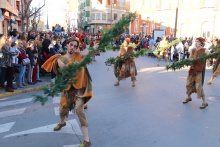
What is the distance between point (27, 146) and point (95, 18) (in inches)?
2718

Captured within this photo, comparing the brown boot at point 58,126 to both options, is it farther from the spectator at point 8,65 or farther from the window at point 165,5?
the window at point 165,5

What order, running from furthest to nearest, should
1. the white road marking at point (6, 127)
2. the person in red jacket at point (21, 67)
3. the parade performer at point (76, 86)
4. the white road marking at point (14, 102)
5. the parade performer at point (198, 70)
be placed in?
the person in red jacket at point (21, 67) < the white road marking at point (14, 102) < the parade performer at point (198, 70) < the white road marking at point (6, 127) < the parade performer at point (76, 86)

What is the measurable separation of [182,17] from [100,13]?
30.5m

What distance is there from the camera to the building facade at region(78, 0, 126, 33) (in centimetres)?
7031

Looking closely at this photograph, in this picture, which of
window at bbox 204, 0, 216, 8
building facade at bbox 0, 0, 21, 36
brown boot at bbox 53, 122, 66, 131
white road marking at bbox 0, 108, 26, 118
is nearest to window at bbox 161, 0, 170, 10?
window at bbox 204, 0, 216, 8

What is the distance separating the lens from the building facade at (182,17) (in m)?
40.6

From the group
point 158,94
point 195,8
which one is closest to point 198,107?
point 158,94

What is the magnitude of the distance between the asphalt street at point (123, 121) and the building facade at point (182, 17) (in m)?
30.9

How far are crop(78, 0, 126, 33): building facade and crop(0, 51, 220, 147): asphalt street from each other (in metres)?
61.4

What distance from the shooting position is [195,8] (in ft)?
141

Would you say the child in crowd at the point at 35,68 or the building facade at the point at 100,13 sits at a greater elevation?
the building facade at the point at 100,13

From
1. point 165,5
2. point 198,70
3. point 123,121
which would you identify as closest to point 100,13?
point 165,5

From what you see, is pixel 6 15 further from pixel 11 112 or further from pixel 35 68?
pixel 11 112

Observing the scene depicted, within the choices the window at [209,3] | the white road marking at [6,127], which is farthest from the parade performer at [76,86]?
the window at [209,3]
